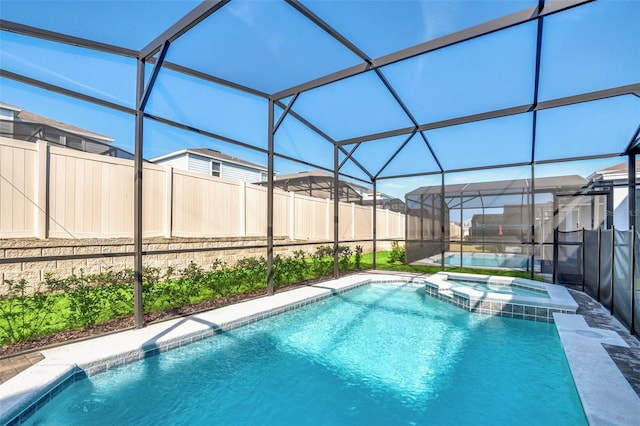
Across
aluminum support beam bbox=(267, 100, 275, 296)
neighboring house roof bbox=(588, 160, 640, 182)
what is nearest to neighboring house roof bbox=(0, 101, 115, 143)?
aluminum support beam bbox=(267, 100, 275, 296)

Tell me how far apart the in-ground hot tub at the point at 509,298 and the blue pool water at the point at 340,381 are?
16.7 inches

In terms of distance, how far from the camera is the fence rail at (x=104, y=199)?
4.18m

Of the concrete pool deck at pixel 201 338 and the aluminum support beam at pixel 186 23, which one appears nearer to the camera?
the concrete pool deck at pixel 201 338

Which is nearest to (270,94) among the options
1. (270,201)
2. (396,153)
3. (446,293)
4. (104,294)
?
(270,201)

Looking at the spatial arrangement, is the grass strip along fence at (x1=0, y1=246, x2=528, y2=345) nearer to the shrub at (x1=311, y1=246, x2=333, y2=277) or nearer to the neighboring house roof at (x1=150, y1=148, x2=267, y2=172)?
the shrub at (x1=311, y1=246, x2=333, y2=277)

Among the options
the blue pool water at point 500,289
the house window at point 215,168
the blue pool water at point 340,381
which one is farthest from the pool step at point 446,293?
the house window at point 215,168

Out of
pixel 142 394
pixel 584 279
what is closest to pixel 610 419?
pixel 142 394

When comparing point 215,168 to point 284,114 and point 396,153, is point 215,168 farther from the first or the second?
point 396,153

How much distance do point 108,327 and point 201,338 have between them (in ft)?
4.06

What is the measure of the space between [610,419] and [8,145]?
6936mm

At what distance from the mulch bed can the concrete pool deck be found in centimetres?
18

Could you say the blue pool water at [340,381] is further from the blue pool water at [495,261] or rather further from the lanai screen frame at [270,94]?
the blue pool water at [495,261]

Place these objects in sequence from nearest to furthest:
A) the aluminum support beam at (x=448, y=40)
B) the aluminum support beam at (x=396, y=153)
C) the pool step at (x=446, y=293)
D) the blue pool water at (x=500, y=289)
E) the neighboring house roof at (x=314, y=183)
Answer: the aluminum support beam at (x=448, y=40) < the pool step at (x=446, y=293) < the blue pool water at (x=500, y=289) < the aluminum support beam at (x=396, y=153) < the neighboring house roof at (x=314, y=183)

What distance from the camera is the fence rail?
4.18 m
